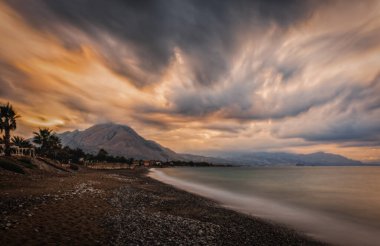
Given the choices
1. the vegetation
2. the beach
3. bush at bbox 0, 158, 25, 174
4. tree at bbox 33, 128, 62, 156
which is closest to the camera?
the beach

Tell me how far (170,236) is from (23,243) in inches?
295

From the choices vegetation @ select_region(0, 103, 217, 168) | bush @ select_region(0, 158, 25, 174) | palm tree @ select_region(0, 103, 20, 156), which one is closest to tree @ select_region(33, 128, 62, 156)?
vegetation @ select_region(0, 103, 217, 168)

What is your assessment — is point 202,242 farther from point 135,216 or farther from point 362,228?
point 362,228

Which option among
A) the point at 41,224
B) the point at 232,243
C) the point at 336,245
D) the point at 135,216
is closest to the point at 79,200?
the point at 135,216

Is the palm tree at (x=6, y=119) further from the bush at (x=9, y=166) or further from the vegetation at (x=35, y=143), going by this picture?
the bush at (x=9, y=166)

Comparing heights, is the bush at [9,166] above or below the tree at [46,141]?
below

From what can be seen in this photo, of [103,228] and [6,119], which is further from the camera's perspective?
[6,119]

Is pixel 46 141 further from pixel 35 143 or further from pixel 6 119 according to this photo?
pixel 6 119

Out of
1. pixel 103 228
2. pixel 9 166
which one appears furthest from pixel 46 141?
pixel 103 228

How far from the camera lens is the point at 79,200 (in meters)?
20.3

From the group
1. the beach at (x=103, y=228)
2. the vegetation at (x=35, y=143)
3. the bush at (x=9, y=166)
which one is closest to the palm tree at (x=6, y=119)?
the vegetation at (x=35, y=143)

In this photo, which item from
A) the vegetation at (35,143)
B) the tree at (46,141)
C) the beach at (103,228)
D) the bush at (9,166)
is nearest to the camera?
the beach at (103,228)

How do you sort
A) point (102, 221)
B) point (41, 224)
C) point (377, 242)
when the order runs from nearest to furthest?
1. point (41, 224)
2. point (102, 221)
3. point (377, 242)

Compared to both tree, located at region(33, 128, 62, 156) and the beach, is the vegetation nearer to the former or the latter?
tree, located at region(33, 128, 62, 156)
